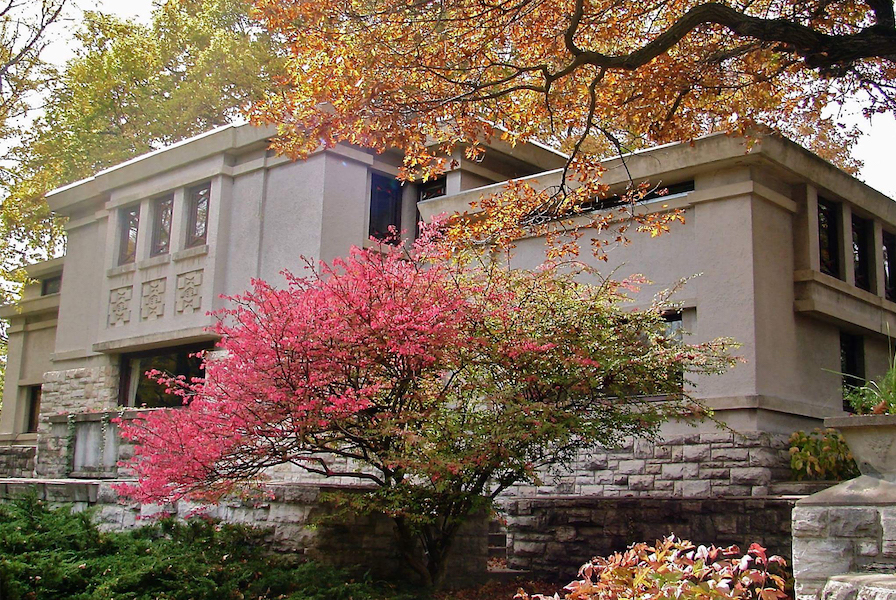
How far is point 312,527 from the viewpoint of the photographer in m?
9.43

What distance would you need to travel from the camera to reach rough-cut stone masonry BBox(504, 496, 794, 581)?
32.5 ft

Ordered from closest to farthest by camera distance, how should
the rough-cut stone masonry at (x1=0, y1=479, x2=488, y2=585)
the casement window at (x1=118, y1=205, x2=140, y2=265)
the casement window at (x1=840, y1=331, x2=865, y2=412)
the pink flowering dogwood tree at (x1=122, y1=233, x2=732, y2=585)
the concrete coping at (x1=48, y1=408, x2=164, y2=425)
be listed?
the pink flowering dogwood tree at (x1=122, y1=233, x2=732, y2=585) < the rough-cut stone masonry at (x1=0, y1=479, x2=488, y2=585) < the casement window at (x1=840, y1=331, x2=865, y2=412) < the concrete coping at (x1=48, y1=408, x2=164, y2=425) < the casement window at (x1=118, y1=205, x2=140, y2=265)

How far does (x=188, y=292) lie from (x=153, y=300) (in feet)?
3.31

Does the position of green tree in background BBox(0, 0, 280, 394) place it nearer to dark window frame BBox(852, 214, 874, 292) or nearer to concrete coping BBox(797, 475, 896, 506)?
dark window frame BBox(852, 214, 874, 292)

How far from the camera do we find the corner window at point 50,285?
860 inches

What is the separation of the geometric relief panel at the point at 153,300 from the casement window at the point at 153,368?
759mm

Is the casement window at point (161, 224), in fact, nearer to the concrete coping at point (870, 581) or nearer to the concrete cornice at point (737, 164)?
the concrete cornice at point (737, 164)

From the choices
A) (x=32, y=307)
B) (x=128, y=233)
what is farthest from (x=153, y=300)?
(x=32, y=307)

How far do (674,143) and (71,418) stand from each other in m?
9.83

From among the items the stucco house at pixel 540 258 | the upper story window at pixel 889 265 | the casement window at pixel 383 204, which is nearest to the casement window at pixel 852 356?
the stucco house at pixel 540 258

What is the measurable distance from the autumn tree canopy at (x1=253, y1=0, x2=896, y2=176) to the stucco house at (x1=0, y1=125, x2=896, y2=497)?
115 cm

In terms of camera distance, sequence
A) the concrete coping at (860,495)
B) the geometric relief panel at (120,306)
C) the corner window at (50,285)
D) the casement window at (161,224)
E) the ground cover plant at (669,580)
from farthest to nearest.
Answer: the corner window at (50,285) → the geometric relief panel at (120,306) → the casement window at (161,224) → the concrete coping at (860,495) → the ground cover plant at (669,580)

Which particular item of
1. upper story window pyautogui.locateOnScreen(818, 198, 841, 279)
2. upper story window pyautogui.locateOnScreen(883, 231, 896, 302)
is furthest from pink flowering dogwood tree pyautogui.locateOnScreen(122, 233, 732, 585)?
upper story window pyautogui.locateOnScreen(883, 231, 896, 302)

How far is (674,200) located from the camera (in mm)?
11961
